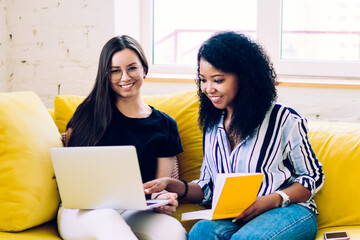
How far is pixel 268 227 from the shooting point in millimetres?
1446

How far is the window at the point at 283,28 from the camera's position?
2598mm

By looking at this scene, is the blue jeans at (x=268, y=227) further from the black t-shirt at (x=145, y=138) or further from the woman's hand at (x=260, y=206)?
the black t-shirt at (x=145, y=138)

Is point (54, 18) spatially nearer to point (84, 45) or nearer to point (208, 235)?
point (84, 45)

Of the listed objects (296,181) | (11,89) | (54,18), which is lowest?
(296,181)

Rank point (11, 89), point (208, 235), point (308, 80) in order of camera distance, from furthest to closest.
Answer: point (11, 89) < point (308, 80) < point (208, 235)

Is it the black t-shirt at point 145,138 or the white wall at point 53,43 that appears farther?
the white wall at point 53,43

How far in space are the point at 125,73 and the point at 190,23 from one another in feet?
3.65

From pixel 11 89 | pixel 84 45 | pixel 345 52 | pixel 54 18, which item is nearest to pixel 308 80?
pixel 345 52

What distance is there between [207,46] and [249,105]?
0.80 ft

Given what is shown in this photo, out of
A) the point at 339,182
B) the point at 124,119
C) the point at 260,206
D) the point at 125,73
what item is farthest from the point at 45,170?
the point at 339,182

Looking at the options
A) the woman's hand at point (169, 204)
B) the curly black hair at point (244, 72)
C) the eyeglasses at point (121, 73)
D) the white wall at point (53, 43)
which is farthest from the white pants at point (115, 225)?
the white wall at point (53, 43)

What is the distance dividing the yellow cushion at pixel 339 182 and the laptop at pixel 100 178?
598 millimetres

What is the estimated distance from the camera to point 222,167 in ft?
5.61

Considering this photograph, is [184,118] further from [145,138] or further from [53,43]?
[53,43]
